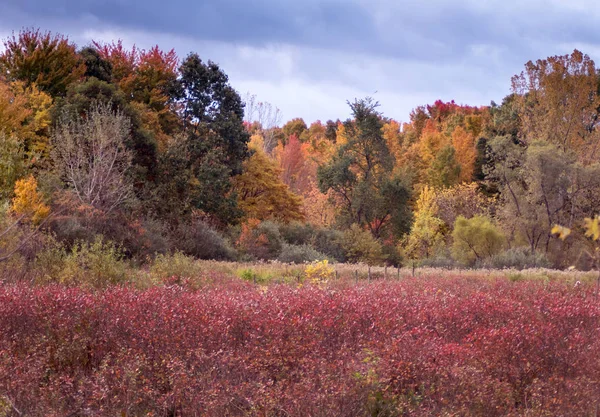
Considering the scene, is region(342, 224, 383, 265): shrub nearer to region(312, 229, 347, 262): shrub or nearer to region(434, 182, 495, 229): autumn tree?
region(312, 229, 347, 262): shrub

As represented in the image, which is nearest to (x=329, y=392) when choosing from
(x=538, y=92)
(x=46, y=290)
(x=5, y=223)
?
(x=46, y=290)

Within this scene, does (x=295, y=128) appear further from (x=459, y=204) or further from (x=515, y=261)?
(x=515, y=261)

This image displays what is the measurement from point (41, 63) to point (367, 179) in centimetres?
1718

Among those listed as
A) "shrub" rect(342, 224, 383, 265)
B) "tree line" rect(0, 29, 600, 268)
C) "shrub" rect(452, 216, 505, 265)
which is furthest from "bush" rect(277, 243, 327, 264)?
"shrub" rect(452, 216, 505, 265)

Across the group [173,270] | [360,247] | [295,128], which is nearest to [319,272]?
[173,270]

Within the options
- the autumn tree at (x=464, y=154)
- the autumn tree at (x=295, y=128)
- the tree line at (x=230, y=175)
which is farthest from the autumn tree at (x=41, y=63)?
the autumn tree at (x=295, y=128)

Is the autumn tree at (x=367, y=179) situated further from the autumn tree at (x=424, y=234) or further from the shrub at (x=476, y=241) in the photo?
the shrub at (x=476, y=241)

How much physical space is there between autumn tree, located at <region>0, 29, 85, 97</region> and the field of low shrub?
21.9 m

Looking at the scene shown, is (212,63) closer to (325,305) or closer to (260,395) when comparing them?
(325,305)

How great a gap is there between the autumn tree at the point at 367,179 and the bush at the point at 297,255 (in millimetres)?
8905

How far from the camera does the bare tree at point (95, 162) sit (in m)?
22.0

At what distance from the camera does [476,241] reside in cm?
3161

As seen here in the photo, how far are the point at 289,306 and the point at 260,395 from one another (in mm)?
3074

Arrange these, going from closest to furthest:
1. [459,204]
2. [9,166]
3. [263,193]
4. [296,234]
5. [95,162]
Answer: [9,166] < [95,162] < [296,234] < [263,193] < [459,204]
